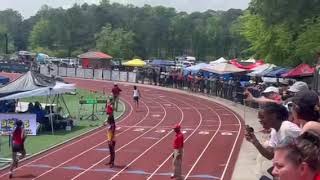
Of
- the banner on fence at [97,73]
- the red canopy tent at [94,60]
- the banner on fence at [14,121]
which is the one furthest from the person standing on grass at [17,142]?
the red canopy tent at [94,60]

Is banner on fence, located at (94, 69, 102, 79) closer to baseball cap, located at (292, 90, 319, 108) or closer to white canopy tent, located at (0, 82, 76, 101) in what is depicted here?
white canopy tent, located at (0, 82, 76, 101)

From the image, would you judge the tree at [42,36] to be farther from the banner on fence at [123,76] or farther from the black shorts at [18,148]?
the black shorts at [18,148]

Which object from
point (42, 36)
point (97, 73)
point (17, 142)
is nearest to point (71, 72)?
point (97, 73)

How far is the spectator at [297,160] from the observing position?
3217 millimetres

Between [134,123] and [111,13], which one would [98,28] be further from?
[134,123]

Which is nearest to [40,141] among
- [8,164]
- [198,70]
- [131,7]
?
[8,164]

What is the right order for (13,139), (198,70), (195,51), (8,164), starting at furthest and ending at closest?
(195,51)
(198,70)
(8,164)
(13,139)

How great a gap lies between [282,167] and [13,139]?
545 inches

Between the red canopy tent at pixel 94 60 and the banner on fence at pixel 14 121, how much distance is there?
156 ft

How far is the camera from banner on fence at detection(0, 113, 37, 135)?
75.4ft

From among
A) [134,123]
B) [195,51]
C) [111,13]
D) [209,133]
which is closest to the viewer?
[209,133]

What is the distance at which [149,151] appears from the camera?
842 inches

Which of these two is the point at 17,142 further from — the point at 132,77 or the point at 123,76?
the point at 123,76

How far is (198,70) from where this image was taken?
55438 mm
